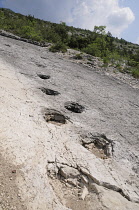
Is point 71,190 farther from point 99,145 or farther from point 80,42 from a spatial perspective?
point 80,42

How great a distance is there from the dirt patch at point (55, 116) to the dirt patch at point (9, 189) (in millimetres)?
1902

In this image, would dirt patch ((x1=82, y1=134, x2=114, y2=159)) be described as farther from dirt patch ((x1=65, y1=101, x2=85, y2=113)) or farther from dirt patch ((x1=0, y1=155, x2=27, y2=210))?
dirt patch ((x1=0, y1=155, x2=27, y2=210))

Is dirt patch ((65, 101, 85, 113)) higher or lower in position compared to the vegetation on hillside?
lower

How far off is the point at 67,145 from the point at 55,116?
1236 millimetres

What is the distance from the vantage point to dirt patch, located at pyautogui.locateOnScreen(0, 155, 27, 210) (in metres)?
2.27

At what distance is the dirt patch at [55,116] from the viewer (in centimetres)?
456

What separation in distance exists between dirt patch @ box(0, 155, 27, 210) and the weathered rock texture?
0.01m

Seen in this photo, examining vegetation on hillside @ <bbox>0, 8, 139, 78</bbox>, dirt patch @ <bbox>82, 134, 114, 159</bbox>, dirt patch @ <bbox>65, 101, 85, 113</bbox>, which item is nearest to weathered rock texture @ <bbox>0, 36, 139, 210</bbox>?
dirt patch @ <bbox>82, 134, 114, 159</bbox>

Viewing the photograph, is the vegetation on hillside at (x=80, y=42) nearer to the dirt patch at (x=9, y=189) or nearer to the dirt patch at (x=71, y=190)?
the dirt patch at (x=71, y=190)

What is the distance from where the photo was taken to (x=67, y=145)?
11.8ft

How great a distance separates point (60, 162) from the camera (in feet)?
10.3

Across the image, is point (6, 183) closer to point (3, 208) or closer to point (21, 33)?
point (3, 208)

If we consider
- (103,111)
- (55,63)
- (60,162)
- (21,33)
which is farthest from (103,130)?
(21,33)

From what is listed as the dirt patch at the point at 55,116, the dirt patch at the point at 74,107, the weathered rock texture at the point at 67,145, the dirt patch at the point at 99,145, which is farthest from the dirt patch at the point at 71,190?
the dirt patch at the point at 74,107
